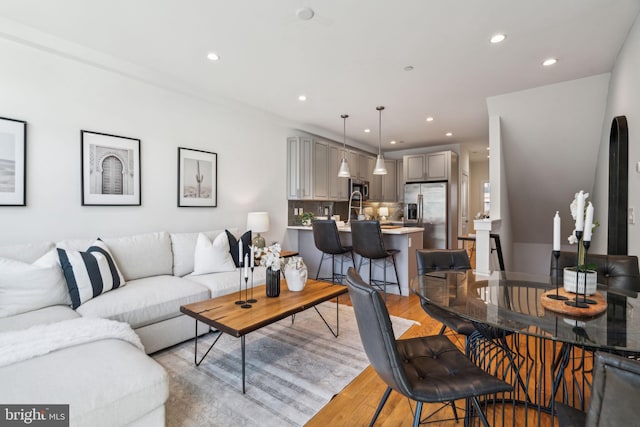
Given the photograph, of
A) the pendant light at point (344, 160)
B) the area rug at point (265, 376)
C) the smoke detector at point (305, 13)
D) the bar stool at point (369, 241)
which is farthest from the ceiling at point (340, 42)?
the area rug at point (265, 376)

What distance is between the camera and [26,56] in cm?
255

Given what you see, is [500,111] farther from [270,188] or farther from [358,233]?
[270,188]

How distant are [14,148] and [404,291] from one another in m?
4.38

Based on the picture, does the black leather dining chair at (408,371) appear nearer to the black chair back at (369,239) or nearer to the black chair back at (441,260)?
the black chair back at (441,260)

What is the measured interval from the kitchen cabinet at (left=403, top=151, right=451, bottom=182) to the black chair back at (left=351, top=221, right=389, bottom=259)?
3352 mm

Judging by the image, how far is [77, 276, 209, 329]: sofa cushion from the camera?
2217mm

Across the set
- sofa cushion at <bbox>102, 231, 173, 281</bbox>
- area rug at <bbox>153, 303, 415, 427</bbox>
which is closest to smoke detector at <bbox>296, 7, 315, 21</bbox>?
sofa cushion at <bbox>102, 231, 173, 281</bbox>

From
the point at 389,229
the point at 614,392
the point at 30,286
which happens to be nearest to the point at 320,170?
the point at 389,229

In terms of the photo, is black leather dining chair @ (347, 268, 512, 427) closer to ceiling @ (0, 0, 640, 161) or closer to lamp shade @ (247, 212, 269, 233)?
ceiling @ (0, 0, 640, 161)

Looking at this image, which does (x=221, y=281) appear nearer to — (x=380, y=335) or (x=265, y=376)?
(x=265, y=376)

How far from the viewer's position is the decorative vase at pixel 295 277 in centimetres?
260

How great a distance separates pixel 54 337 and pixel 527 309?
2447mm

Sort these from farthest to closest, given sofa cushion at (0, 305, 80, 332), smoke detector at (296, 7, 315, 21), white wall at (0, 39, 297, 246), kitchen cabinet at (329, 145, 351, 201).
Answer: kitchen cabinet at (329, 145, 351, 201) → white wall at (0, 39, 297, 246) → smoke detector at (296, 7, 315, 21) → sofa cushion at (0, 305, 80, 332)

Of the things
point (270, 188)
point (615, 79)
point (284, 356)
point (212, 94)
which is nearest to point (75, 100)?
point (212, 94)
